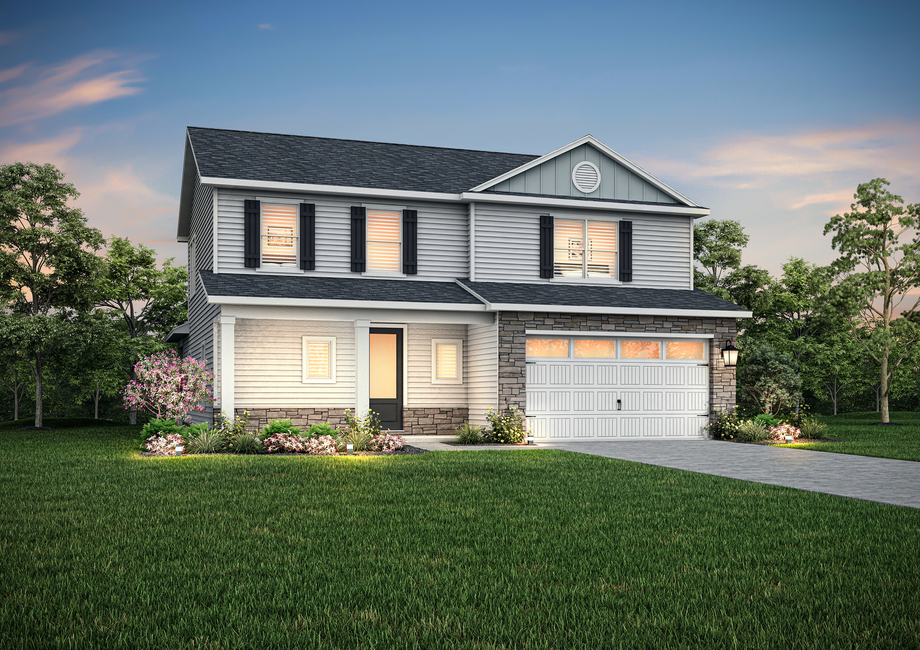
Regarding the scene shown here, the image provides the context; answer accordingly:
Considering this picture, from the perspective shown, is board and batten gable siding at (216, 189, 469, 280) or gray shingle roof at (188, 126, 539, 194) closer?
board and batten gable siding at (216, 189, 469, 280)

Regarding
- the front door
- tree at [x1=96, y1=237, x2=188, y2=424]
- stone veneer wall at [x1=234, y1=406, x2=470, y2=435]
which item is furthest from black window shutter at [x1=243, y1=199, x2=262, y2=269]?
tree at [x1=96, y1=237, x2=188, y2=424]

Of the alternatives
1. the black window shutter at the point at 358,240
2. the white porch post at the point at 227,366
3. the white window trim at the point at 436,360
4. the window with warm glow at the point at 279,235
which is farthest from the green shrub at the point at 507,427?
the window with warm glow at the point at 279,235

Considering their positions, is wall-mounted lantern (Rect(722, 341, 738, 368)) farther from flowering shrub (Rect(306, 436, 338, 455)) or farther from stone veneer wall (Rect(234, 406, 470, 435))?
flowering shrub (Rect(306, 436, 338, 455))

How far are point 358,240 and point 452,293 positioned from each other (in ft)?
8.58

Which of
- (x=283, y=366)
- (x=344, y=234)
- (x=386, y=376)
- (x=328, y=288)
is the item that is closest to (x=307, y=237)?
(x=344, y=234)

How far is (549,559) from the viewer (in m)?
5.67

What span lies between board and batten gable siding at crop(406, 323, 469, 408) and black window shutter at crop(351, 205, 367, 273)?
184 centimetres

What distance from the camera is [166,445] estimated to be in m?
13.9

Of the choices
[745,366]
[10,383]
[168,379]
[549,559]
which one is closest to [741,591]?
[549,559]

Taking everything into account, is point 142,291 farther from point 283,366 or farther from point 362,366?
point 362,366

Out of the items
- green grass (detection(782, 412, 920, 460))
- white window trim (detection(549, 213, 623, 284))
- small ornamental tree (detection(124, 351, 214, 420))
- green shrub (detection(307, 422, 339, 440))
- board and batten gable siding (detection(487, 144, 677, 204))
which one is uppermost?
board and batten gable siding (detection(487, 144, 677, 204))

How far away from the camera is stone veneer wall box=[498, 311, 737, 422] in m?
16.8

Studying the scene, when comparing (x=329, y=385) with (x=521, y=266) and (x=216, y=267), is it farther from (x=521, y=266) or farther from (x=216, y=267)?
(x=521, y=266)

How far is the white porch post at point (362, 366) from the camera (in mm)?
16297
